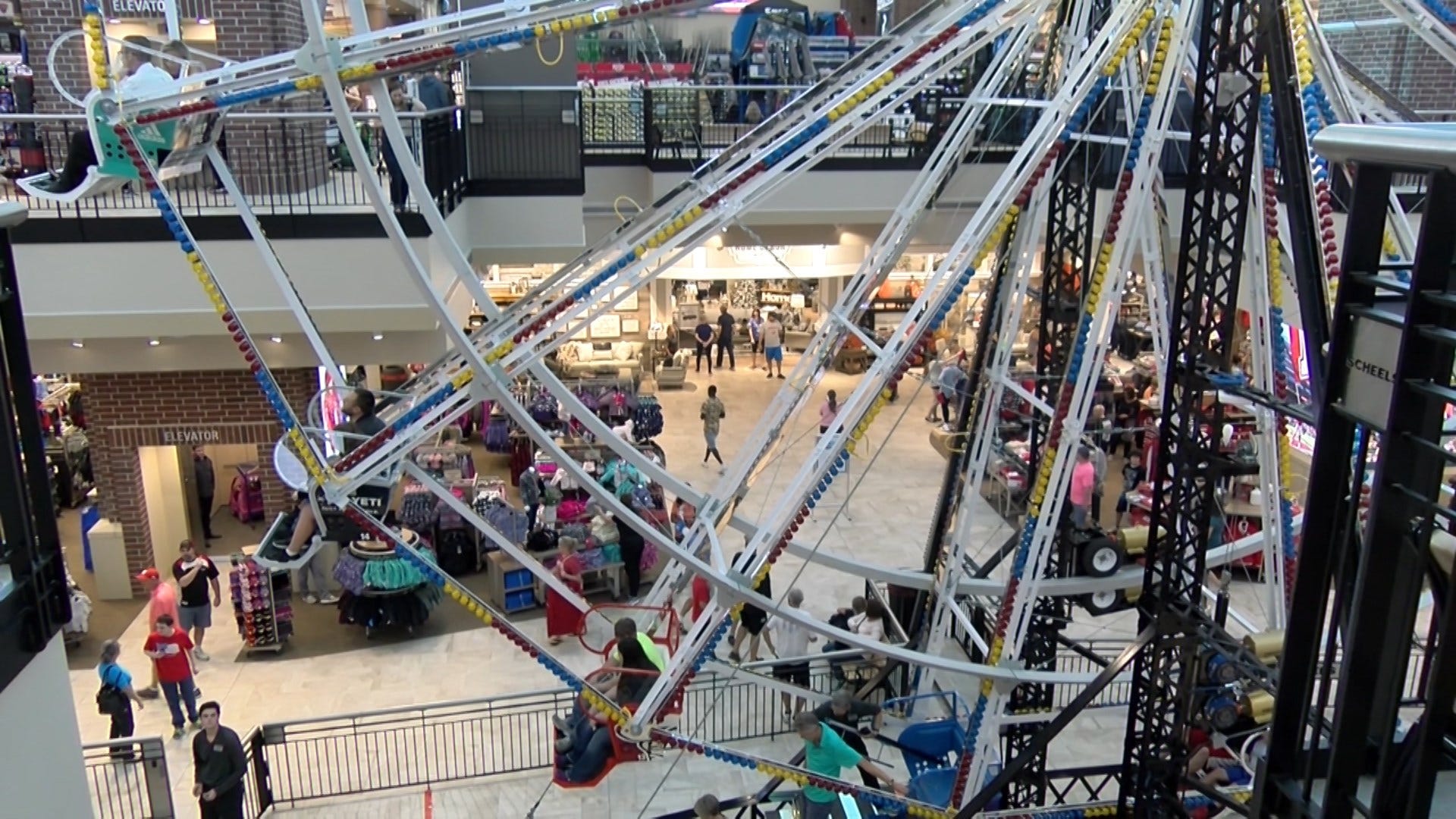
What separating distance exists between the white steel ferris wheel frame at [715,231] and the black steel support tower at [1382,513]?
132 inches

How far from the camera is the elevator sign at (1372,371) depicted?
339 centimetres

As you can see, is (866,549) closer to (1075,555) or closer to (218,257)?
(1075,555)

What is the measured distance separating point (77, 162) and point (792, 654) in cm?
684

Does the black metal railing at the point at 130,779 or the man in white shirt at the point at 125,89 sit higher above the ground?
the man in white shirt at the point at 125,89

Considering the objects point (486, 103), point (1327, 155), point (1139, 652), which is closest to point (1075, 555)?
point (1139, 652)

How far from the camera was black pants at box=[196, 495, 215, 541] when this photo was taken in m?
14.1

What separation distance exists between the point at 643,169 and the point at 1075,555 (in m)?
9.76

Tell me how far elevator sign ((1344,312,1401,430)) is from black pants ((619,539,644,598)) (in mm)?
9665

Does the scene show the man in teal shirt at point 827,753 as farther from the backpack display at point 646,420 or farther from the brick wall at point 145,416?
the backpack display at point 646,420

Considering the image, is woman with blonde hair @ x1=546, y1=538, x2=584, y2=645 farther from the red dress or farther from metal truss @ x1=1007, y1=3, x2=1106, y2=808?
metal truss @ x1=1007, y1=3, x2=1106, y2=808

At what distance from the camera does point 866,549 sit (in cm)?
1395

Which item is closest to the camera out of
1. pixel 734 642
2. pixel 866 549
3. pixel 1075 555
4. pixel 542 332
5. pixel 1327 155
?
Answer: pixel 1327 155

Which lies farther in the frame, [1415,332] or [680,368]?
[680,368]

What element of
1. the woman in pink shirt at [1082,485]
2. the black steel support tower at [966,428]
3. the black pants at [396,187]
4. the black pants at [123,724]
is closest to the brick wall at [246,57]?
the black pants at [396,187]
